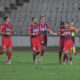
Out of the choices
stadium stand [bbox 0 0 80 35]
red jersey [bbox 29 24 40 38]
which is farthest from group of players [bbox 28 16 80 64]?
stadium stand [bbox 0 0 80 35]

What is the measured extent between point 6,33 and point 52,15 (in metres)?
21.2

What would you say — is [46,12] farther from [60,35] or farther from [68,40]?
[68,40]

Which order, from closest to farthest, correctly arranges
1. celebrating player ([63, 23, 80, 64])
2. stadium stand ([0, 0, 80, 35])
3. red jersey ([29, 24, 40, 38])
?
celebrating player ([63, 23, 80, 64]), red jersey ([29, 24, 40, 38]), stadium stand ([0, 0, 80, 35])

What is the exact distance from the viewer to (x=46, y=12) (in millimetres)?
37594

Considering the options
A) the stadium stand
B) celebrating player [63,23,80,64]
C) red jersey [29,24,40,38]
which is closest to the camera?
celebrating player [63,23,80,64]

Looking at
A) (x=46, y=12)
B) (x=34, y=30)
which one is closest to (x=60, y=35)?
(x=34, y=30)

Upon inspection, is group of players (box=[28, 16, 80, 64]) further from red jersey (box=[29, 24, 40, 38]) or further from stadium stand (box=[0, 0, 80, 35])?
stadium stand (box=[0, 0, 80, 35])

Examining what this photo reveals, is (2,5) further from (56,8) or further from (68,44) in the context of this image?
(68,44)

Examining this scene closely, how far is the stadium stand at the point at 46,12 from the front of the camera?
35781mm

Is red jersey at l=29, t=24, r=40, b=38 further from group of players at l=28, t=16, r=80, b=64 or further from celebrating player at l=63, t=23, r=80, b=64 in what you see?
celebrating player at l=63, t=23, r=80, b=64

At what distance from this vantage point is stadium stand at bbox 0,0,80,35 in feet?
117

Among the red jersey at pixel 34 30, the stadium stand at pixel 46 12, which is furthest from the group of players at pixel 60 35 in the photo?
the stadium stand at pixel 46 12

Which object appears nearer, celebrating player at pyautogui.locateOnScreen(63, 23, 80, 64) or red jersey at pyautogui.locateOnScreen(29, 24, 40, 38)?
celebrating player at pyautogui.locateOnScreen(63, 23, 80, 64)

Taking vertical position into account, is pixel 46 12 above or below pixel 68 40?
above
